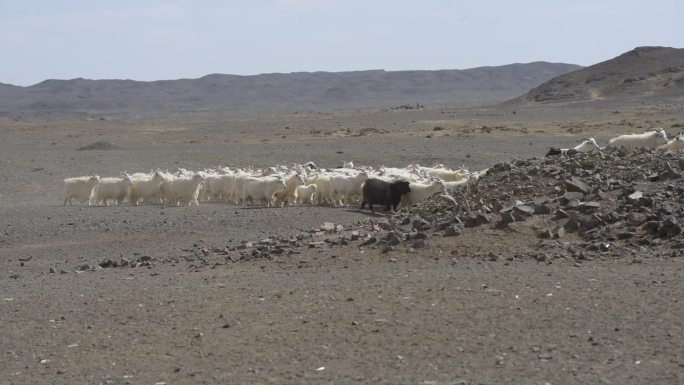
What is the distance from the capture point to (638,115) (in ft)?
182

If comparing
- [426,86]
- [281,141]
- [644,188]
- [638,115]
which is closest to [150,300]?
[644,188]

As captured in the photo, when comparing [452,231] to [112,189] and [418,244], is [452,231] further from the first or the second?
[112,189]

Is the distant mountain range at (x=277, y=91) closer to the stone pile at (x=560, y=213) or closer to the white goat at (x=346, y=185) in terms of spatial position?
the white goat at (x=346, y=185)

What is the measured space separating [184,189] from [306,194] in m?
2.87

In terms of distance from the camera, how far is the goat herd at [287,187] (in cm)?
2048

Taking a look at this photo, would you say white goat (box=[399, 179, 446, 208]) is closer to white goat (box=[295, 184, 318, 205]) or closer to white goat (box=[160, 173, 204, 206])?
white goat (box=[295, 184, 318, 205])

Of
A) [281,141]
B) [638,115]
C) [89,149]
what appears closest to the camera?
[89,149]

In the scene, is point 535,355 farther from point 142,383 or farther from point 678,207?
point 678,207

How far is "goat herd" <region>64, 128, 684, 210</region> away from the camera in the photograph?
806 inches

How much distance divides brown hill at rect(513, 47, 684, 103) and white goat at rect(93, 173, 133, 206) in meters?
59.5

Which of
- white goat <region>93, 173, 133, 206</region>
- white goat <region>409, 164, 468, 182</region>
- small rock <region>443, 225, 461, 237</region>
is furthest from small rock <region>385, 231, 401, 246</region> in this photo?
white goat <region>93, 173, 133, 206</region>

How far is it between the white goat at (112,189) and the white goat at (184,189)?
908 millimetres

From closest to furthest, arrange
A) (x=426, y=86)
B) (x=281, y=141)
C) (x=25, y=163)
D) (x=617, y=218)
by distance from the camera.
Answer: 1. (x=617, y=218)
2. (x=25, y=163)
3. (x=281, y=141)
4. (x=426, y=86)

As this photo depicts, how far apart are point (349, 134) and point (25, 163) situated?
60.1 ft
